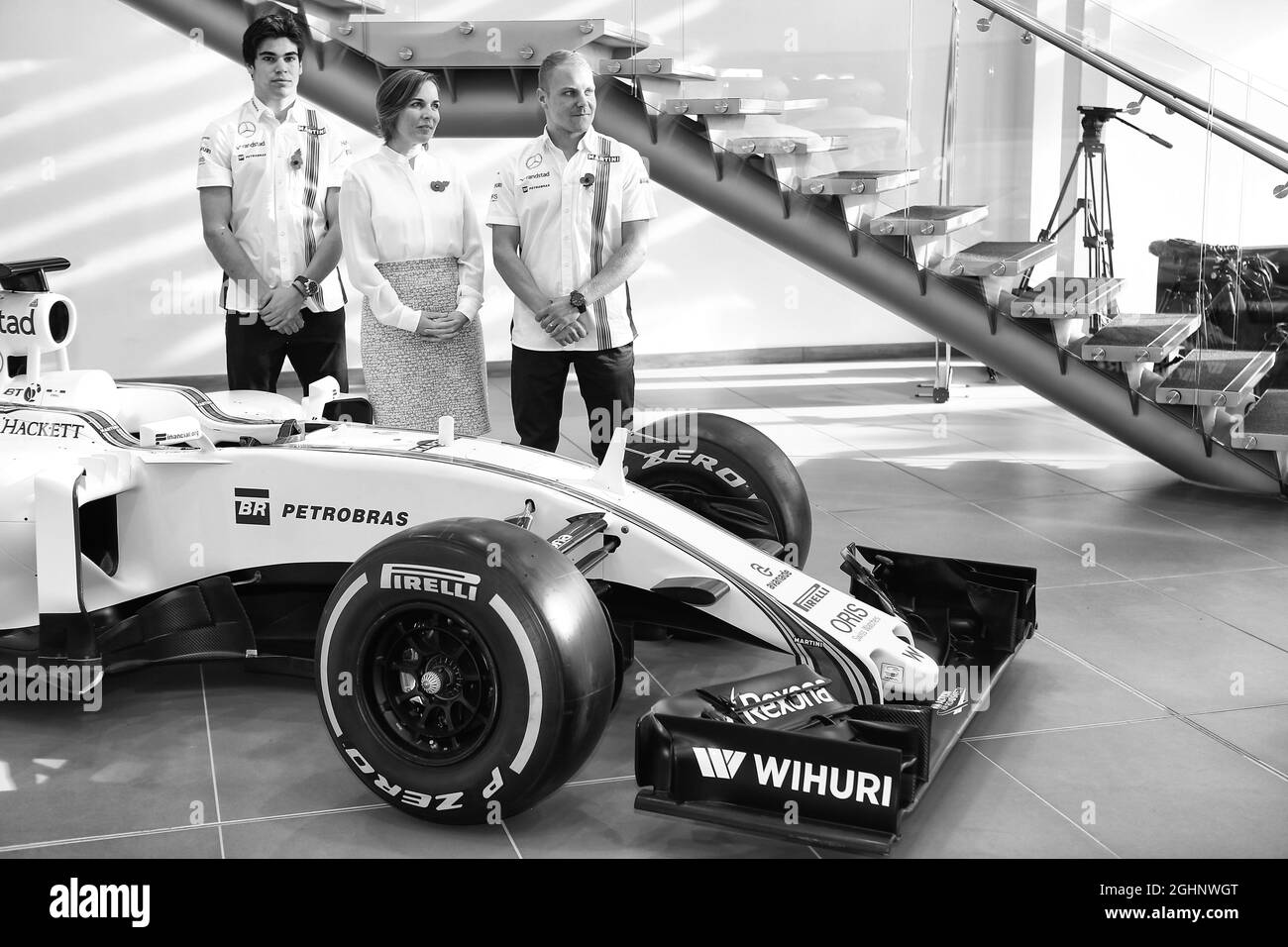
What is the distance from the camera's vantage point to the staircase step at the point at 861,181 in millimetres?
6229

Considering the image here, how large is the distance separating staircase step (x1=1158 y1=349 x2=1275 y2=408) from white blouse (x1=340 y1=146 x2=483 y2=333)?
133 inches

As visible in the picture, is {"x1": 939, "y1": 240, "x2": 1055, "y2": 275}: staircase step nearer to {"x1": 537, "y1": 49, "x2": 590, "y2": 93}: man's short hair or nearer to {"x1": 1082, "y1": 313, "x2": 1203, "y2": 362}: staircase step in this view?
{"x1": 1082, "y1": 313, "x2": 1203, "y2": 362}: staircase step

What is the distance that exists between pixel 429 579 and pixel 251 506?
1.01 m

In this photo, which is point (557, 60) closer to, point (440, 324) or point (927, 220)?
point (440, 324)

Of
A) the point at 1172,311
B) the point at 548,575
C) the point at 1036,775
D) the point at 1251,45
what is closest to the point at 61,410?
the point at 548,575

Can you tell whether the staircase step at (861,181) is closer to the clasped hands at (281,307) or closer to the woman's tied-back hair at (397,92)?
the woman's tied-back hair at (397,92)

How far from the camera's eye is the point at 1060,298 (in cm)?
628

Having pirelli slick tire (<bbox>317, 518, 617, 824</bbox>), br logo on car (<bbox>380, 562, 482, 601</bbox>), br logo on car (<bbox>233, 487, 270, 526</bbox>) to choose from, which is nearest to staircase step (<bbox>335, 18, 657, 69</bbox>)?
br logo on car (<bbox>233, 487, 270, 526</bbox>)

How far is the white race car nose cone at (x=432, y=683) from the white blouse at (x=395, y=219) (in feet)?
5.56

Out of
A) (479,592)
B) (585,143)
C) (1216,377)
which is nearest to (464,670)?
(479,592)

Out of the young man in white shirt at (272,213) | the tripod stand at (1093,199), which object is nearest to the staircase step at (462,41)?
the young man in white shirt at (272,213)

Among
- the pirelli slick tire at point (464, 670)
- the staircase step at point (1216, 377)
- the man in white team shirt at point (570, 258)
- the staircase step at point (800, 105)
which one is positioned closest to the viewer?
the pirelli slick tire at point (464, 670)

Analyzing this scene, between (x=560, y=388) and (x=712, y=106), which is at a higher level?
(x=712, y=106)

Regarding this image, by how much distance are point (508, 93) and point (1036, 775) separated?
4.25m
